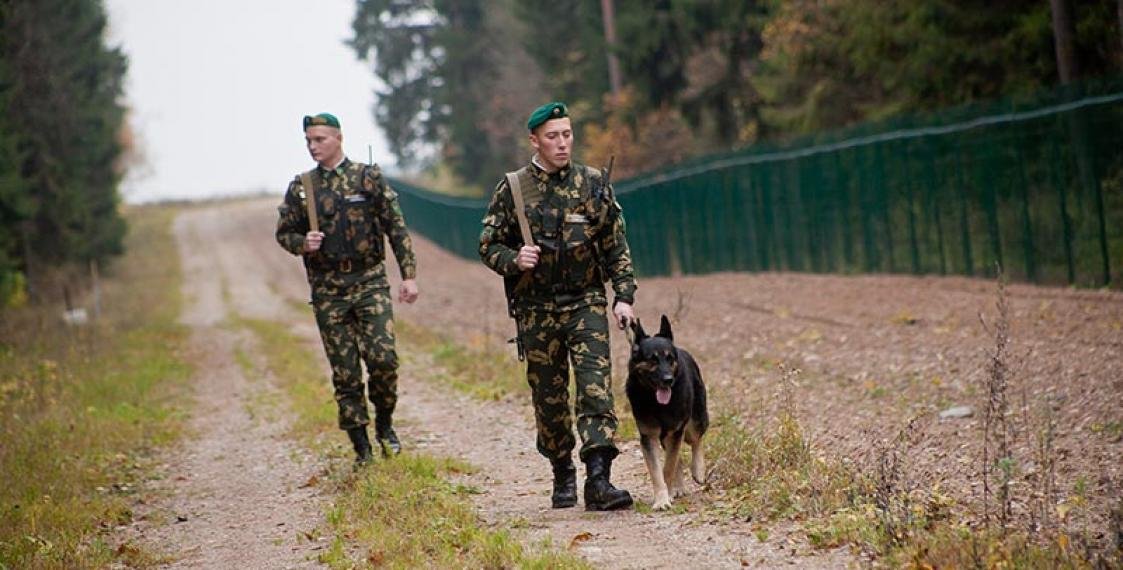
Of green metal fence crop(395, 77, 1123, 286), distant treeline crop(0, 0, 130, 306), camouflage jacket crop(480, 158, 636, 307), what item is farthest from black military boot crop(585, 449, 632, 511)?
distant treeline crop(0, 0, 130, 306)

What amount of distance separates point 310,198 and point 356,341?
1.10 m

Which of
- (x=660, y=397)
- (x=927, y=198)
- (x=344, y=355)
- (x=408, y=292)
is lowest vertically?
(x=660, y=397)

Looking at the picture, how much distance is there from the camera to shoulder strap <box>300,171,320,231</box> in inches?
386

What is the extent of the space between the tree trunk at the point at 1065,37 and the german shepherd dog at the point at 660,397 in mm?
13604

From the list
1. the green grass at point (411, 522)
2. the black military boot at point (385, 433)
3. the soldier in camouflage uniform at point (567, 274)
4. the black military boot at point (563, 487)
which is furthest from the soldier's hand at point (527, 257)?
the black military boot at point (385, 433)

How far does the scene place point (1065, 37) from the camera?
19562 mm

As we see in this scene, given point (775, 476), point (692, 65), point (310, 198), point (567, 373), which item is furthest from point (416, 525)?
point (692, 65)

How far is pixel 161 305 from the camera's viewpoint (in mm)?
38250

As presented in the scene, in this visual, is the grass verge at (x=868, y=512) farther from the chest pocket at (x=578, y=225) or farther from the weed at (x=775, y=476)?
the chest pocket at (x=578, y=225)

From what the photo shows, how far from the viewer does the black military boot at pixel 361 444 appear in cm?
1020

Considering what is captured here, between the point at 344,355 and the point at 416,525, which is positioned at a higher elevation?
the point at 344,355

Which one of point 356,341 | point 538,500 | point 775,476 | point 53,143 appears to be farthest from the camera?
point 53,143

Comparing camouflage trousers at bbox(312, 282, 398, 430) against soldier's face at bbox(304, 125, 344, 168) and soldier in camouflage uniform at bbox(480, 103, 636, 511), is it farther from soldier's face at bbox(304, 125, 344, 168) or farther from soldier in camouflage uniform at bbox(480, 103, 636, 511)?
soldier in camouflage uniform at bbox(480, 103, 636, 511)

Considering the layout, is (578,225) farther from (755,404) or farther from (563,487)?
(755,404)
